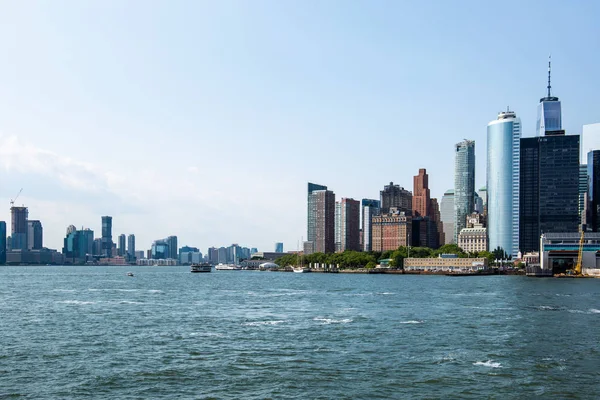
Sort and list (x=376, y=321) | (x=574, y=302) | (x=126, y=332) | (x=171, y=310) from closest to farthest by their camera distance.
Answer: (x=126, y=332) < (x=376, y=321) < (x=171, y=310) < (x=574, y=302)

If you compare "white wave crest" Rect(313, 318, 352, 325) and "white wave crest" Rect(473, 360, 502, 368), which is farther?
"white wave crest" Rect(313, 318, 352, 325)

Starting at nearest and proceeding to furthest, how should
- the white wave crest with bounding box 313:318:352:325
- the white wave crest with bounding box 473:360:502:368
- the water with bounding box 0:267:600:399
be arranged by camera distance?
the water with bounding box 0:267:600:399 < the white wave crest with bounding box 473:360:502:368 < the white wave crest with bounding box 313:318:352:325

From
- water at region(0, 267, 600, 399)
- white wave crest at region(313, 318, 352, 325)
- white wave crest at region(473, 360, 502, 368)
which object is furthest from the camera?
white wave crest at region(313, 318, 352, 325)

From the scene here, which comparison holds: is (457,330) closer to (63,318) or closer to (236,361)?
(236,361)

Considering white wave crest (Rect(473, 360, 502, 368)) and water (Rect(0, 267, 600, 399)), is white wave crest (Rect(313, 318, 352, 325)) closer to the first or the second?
water (Rect(0, 267, 600, 399))

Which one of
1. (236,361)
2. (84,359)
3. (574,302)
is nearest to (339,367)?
(236,361)

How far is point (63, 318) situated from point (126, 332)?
1793 cm

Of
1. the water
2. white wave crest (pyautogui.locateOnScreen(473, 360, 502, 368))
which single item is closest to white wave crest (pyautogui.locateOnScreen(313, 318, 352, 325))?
the water

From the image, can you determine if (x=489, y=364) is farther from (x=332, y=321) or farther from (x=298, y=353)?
(x=332, y=321)

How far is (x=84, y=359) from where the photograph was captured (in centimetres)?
5206

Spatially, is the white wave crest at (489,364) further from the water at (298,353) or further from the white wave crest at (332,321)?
the white wave crest at (332,321)

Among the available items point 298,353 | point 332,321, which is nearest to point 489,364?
point 298,353

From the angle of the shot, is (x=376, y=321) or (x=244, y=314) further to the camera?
(x=244, y=314)

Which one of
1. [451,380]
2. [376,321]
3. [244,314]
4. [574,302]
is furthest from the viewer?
[574,302]
